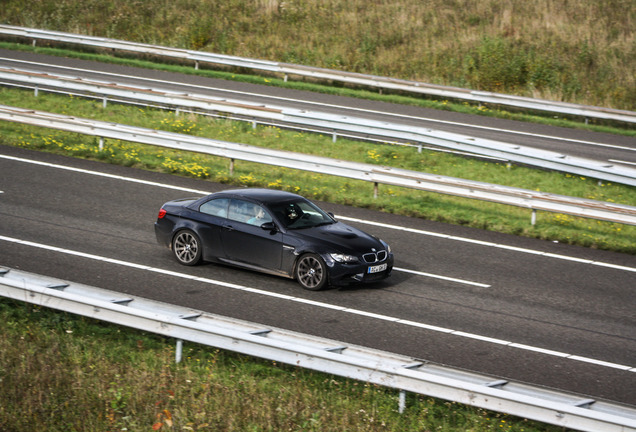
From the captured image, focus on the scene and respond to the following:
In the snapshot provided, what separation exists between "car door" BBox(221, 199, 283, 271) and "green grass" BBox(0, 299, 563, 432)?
3.13 meters

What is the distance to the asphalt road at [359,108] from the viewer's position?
904 inches

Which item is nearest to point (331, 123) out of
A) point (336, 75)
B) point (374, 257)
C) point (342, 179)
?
point (342, 179)

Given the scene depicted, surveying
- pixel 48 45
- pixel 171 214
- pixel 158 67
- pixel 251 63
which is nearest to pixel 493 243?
pixel 171 214

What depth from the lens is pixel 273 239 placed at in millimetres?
12078

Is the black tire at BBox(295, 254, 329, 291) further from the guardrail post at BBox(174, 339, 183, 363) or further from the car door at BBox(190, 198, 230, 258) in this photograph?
the guardrail post at BBox(174, 339, 183, 363)

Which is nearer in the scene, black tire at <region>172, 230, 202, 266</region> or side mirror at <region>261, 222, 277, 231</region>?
side mirror at <region>261, 222, 277, 231</region>

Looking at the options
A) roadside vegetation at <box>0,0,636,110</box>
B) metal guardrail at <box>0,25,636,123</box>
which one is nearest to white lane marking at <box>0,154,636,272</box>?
metal guardrail at <box>0,25,636,123</box>

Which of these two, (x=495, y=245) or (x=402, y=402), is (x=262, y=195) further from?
(x=402, y=402)

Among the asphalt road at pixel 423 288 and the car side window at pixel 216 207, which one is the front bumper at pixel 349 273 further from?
the car side window at pixel 216 207

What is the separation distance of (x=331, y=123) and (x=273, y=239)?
988 centimetres

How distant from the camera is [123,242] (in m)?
13.4

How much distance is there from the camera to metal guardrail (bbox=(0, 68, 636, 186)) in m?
18.8

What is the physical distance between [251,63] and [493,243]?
57.8 feet

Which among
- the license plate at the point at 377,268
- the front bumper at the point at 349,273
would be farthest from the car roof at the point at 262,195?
the license plate at the point at 377,268
